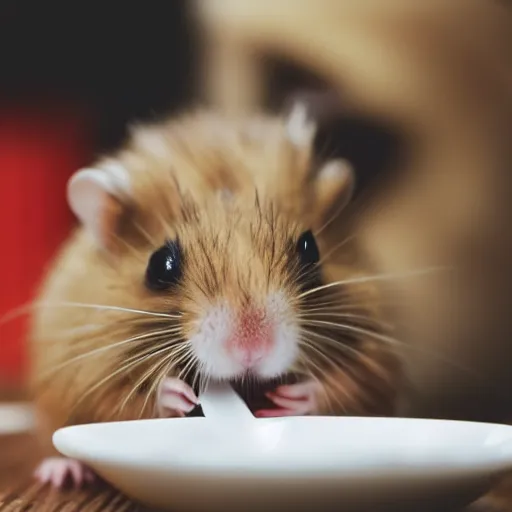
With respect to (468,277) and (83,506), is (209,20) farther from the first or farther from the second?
(83,506)

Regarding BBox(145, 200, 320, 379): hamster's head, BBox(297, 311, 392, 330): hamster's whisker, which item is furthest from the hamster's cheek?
BBox(297, 311, 392, 330): hamster's whisker

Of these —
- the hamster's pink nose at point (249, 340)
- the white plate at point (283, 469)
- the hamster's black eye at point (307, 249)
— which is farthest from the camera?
the hamster's black eye at point (307, 249)

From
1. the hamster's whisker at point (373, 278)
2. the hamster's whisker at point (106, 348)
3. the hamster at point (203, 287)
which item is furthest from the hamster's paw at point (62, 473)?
the hamster's whisker at point (373, 278)

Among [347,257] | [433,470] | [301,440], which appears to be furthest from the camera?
[347,257]

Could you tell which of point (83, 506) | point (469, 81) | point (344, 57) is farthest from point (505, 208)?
point (83, 506)

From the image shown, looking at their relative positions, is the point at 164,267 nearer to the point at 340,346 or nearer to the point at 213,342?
the point at 213,342

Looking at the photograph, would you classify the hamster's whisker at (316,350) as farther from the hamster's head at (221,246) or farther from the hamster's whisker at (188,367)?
the hamster's whisker at (188,367)
